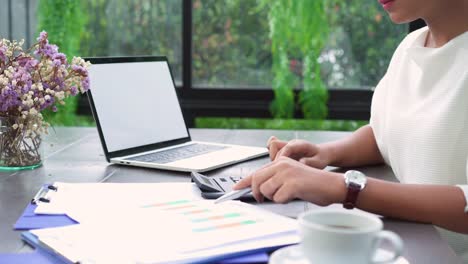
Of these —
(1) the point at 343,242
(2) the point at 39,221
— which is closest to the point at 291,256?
(1) the point at 343,242

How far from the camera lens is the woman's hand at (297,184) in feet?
3.20

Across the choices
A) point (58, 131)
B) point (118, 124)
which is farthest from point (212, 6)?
point (118, 124)

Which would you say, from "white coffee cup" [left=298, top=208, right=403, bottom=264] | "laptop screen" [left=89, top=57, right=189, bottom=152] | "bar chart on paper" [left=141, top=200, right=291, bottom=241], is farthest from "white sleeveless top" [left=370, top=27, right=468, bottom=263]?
"laptop screen" [left=89, top=57, right=189, bottom=152]

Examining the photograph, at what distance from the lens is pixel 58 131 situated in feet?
6.49

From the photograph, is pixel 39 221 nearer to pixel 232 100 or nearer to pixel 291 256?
pixel 291 256

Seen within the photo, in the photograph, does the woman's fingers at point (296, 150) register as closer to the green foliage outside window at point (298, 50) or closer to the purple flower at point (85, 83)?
the purple flower at point (85, 83)

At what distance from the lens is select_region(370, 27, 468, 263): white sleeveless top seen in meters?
1.16

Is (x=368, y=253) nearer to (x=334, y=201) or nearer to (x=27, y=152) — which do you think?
(x=334, y=201)

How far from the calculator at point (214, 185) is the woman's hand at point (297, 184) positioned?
8 centimetres

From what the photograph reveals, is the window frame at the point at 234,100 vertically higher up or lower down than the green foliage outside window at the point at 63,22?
lower down

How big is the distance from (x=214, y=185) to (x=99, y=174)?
1.06 ft

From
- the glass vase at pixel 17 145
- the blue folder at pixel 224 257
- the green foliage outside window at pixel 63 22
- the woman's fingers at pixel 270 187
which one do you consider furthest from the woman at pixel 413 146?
the green foliage outside window at pixel 63 22

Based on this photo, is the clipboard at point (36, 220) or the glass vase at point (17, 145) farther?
the glass vase at point (17, 145)

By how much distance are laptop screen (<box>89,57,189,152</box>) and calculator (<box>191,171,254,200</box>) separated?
39cm
